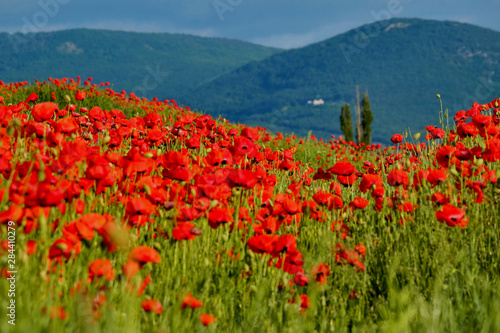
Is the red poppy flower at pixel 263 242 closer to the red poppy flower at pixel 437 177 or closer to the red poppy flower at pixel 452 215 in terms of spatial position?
the red poppy flower at pixel 452 215

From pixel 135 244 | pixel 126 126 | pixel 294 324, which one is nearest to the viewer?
pixel 294 324

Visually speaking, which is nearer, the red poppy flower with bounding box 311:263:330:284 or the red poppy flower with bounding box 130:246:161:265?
the red poppy flower with bounding box 130:246:161:265

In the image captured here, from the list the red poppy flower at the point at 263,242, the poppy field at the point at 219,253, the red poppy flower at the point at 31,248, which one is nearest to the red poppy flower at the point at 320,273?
the poppy field at the point at 219,253

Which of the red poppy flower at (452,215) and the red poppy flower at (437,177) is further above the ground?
the red poppy flower at (437,177)

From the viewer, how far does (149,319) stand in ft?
6.88

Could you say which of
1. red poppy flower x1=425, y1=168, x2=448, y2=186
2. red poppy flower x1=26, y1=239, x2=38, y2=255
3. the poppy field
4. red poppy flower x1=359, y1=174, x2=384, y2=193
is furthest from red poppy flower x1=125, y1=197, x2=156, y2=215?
red poppy flower x1=425, y1=168, x2=448, y2=186

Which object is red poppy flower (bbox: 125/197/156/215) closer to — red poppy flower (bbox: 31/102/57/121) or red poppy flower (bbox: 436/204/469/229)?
red poppy flower (bbox: 31/102/57/121)

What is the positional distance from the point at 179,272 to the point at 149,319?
0.38 meters

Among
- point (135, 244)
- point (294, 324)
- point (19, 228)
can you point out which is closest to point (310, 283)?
point (294, 324)

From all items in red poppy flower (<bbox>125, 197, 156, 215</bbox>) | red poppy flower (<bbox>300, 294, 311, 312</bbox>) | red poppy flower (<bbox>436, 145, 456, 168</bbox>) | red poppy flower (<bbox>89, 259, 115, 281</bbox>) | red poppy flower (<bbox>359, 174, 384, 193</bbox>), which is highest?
red poppy flower (<bbox>436, 145, 456, 168</bbox>)

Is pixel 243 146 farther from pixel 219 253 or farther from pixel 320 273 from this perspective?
pixel 320 273

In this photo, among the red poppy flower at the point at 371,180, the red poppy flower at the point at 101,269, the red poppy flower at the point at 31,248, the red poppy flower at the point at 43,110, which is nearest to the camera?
the red poppy flower at the point at 101,269

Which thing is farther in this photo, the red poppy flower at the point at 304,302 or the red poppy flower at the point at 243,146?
the red poppy flower at the point at 243,146

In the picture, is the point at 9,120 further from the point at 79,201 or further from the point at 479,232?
the point at 479,232
